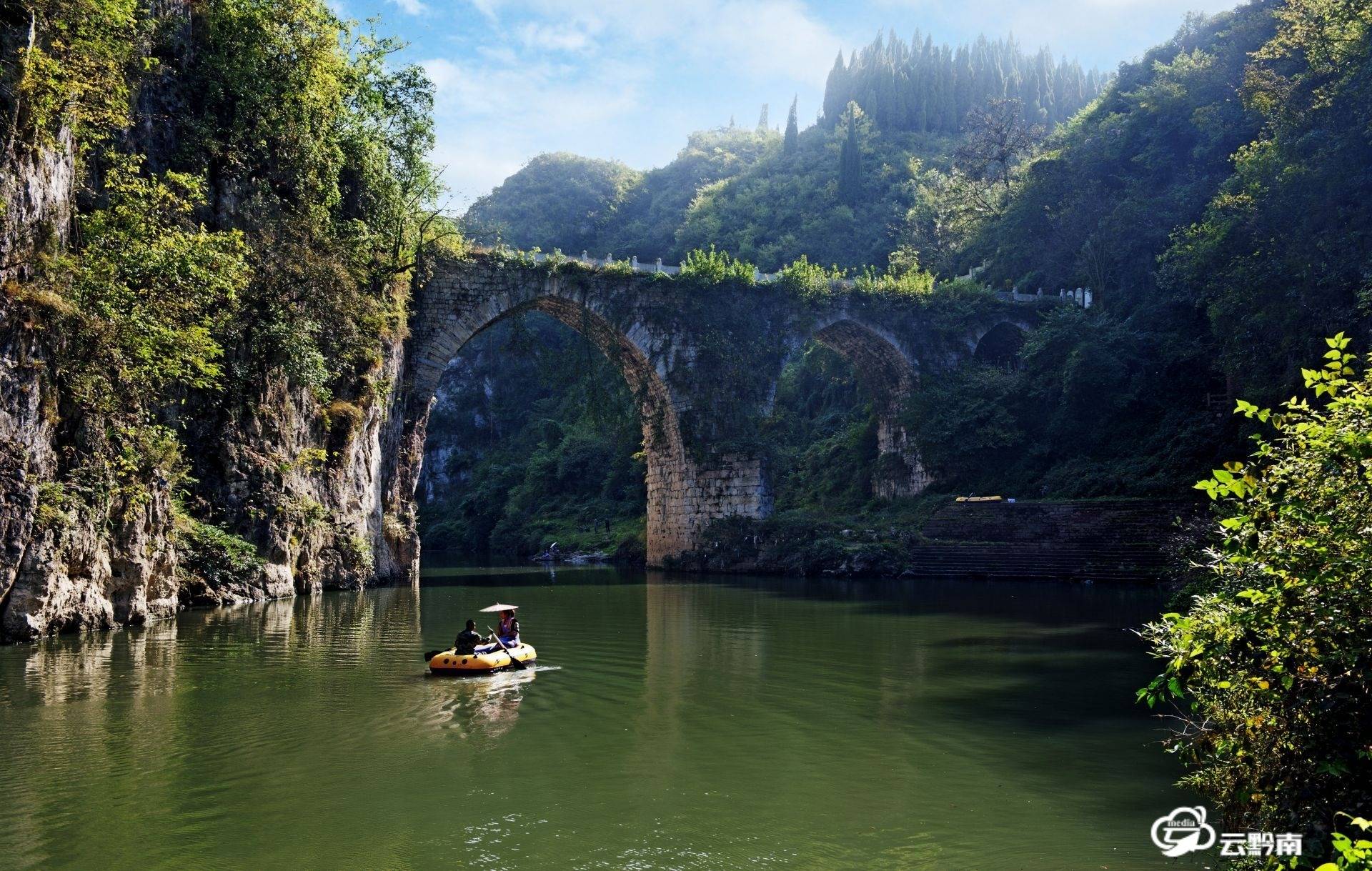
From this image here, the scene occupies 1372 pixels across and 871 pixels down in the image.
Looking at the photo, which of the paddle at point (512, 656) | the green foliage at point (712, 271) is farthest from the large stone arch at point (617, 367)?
the paddle at point (512, 656)

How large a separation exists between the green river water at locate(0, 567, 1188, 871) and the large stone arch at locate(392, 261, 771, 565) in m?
14.3

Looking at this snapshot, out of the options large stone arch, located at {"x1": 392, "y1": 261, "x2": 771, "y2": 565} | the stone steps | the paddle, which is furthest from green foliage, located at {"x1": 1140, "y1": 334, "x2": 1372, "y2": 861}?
large stone arch, located at {"x1": 392, "y1": 261, "x2": 771, "y2": 565}

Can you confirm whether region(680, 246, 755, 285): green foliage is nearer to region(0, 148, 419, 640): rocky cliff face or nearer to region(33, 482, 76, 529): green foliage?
region(0, 148, 419, 640): rocky cliff face

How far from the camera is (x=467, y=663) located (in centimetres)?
1104

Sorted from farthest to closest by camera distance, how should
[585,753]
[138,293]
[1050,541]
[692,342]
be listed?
[692,342]
[1050,541]
[138,293]
[585,753]

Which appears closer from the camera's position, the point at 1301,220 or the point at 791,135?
the point at 1301,220

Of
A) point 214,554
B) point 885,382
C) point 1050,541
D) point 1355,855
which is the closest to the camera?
point 1355,855

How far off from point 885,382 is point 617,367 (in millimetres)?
10042

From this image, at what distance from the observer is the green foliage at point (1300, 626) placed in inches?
182

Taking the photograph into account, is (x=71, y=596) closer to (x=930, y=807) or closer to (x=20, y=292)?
(x=20, y=292)

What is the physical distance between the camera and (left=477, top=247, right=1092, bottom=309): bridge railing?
30.4m

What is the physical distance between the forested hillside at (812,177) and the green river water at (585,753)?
43.3 metres

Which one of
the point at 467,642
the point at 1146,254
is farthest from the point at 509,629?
the point at 1146,254

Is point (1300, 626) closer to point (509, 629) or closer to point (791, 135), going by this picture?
point (509, 629)
